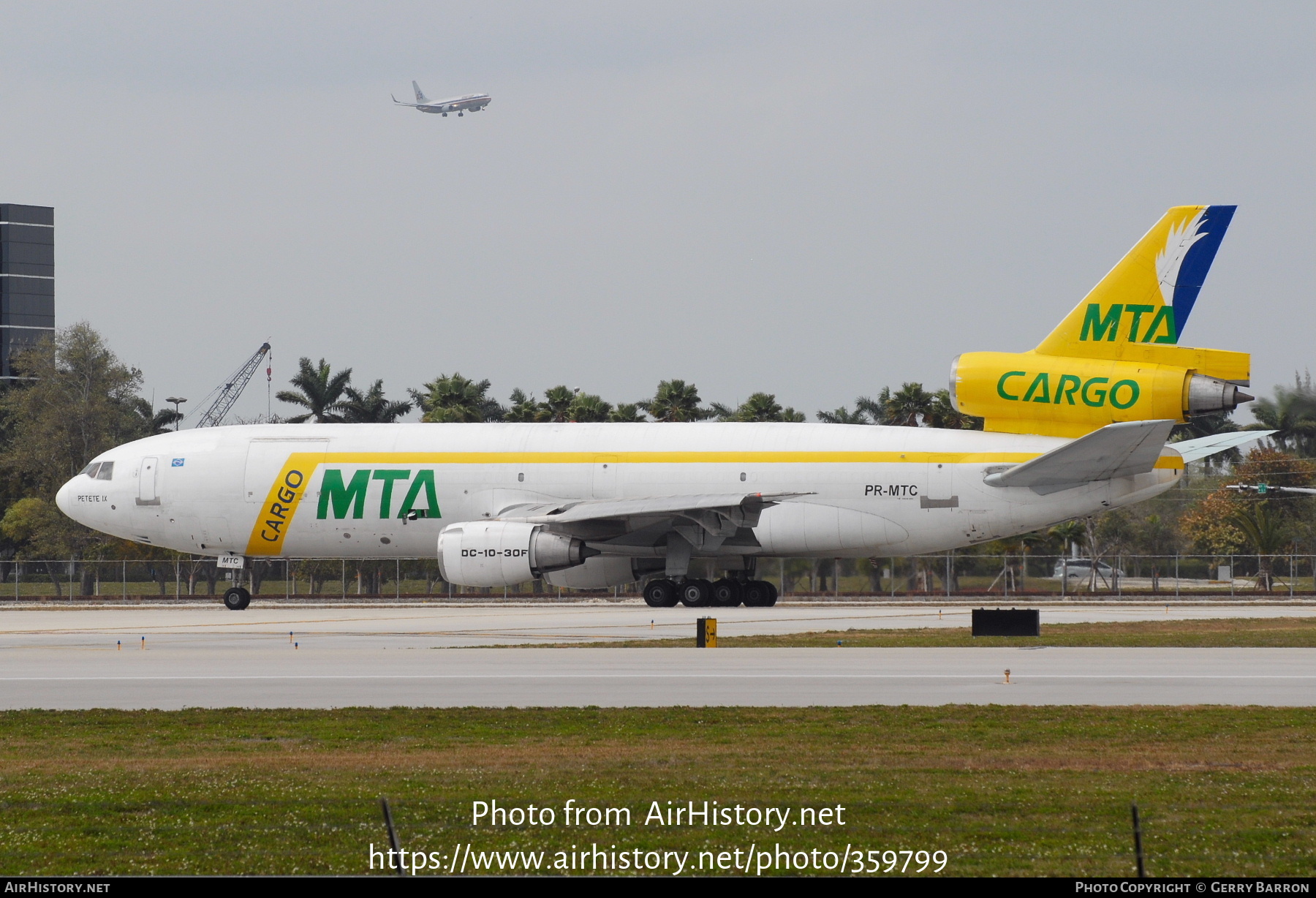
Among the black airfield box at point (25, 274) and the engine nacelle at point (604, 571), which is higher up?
the black airfield box at point (25, 274)

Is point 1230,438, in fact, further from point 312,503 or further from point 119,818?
point 119,818

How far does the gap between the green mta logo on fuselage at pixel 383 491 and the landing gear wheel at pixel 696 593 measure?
283 inches

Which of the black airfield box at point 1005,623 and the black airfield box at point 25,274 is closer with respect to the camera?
the black airfield box at point 1005,623

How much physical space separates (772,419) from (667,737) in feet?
189

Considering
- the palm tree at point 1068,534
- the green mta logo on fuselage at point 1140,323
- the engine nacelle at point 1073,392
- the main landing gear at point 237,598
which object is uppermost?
the green mta logo on fuselage at point 1140,323

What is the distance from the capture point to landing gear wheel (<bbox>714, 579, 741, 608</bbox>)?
3970 centimetres

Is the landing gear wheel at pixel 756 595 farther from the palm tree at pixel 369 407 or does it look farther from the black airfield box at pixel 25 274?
the black airfield box at pixel 25 274

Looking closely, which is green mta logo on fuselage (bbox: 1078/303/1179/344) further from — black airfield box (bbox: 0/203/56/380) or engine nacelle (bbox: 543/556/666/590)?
black airfield box (bbox: 0/203/56/380)

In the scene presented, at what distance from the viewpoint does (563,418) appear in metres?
69.6

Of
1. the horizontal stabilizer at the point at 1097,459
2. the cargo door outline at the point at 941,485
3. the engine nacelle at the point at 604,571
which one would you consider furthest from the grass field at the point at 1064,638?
the engine nacelle at the point at 604,571

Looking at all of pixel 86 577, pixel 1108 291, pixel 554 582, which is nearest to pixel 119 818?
pixel 554 582

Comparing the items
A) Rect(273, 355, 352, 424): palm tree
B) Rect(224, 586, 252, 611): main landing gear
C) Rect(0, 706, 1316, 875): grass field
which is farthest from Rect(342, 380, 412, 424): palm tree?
Rect(0, 706, 1316, 875): grass field

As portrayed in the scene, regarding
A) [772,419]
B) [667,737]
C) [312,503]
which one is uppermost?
[772,419]

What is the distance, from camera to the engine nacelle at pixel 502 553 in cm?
3603
